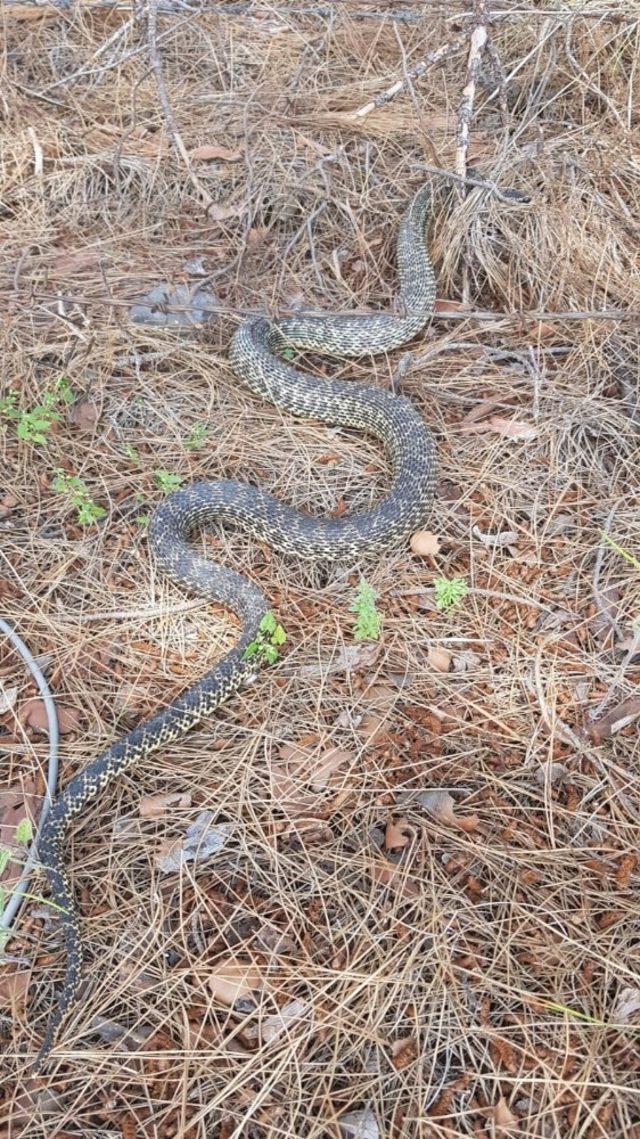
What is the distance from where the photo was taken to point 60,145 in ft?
21.9

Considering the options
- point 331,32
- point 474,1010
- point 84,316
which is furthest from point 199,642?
point 331,32

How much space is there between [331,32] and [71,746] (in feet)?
21.7

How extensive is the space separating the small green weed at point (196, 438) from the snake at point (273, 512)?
1.34ft

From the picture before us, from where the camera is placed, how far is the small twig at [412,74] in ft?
20.0

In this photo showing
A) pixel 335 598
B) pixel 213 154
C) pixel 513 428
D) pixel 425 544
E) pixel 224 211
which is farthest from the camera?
pixel 213 154

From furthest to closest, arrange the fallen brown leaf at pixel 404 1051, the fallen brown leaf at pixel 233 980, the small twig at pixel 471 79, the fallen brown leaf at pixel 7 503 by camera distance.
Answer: the small twig at pixel 471 79 < the fallen brown leaf at pixel 7 503 < the fallen brown leaf at pixel 233 980 < the fallen brown leaf at pixel 404 1051

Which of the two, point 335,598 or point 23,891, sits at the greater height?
point 335,598

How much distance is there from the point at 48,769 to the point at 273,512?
1932 millimetres

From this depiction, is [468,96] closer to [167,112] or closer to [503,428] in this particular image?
[167,112]

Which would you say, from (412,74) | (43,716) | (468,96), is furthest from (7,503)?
(412,74)

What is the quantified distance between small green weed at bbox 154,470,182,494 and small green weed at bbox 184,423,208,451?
248 mm

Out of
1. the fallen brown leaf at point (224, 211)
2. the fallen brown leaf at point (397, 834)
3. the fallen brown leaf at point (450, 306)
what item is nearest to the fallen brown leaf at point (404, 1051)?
the fallen brown leaf at point (397, 834)

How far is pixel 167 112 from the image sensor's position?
245 inches

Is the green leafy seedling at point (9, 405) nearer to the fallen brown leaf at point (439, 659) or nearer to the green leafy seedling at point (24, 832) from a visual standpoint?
the green leafy seedling at point (24, 832)
